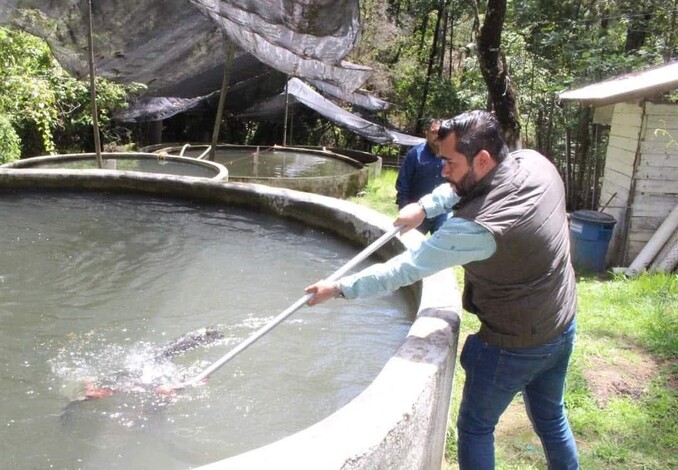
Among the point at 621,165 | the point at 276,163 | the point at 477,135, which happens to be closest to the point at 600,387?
the point at 477,135

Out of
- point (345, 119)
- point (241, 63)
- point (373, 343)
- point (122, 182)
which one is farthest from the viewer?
point (345, 119)

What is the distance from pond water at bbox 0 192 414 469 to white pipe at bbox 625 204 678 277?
138 inches

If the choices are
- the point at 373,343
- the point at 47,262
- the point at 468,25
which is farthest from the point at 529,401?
the point at 468,25

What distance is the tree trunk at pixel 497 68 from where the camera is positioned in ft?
24.1

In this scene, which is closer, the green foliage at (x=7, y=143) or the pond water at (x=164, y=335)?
the pond water at (x=164, y=335)

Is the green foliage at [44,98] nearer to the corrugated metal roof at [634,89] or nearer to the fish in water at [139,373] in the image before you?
the fish in water at [139,373]

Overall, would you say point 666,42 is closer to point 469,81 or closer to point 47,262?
point 469,81

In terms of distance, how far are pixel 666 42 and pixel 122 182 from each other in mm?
9796

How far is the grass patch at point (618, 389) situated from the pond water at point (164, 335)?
2.65 feet

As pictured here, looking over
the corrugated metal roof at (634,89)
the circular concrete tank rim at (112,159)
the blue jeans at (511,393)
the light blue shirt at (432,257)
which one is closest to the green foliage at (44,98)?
the circular concrete tank rim at (112,159)

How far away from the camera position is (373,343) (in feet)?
11.2

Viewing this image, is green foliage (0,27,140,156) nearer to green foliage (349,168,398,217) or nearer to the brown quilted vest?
green foliage (349,168,398,217)

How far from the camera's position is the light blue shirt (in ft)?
6.49

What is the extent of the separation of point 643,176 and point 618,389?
405 centimetres
